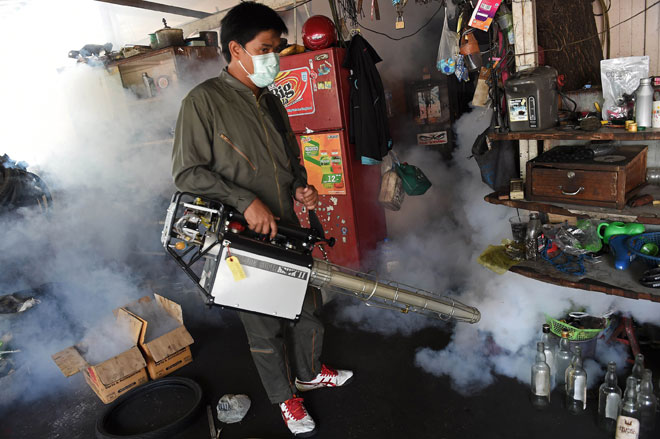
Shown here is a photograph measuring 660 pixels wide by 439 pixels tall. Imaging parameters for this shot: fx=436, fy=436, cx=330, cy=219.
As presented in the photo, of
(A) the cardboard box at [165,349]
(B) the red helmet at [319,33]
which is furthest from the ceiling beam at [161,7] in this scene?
(A) the cardboard box at [165,349]

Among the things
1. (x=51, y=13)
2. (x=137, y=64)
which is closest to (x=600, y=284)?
(x=137, y=64)

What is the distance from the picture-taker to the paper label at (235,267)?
2.00 m

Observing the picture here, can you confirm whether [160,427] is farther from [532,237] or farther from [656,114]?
[656,114]

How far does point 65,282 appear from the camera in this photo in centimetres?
442

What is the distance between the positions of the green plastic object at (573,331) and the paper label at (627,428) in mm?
588

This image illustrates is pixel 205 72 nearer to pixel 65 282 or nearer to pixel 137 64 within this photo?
pixel 137 64

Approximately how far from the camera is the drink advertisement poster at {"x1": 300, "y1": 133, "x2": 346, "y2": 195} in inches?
161

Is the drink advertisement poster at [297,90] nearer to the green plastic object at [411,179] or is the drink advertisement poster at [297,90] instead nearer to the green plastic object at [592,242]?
the green plastic object at [411,179]

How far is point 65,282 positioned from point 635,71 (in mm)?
5101

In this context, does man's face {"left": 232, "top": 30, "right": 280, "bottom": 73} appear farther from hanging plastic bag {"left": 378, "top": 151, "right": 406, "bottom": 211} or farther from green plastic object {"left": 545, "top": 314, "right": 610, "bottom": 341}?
green plastic object {"left": 545, "top": 314, "right": 610, "bottom": 341}

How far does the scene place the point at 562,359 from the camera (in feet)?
9.25

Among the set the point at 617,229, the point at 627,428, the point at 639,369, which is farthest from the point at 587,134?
the point at 627,428

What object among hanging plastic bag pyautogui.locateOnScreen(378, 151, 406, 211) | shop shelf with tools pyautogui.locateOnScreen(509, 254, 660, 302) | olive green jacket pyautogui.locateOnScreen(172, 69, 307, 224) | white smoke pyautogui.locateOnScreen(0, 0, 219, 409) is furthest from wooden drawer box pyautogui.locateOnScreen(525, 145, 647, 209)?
white smoke pyautogui.locateOnScreen(0, 0, 219, 409)

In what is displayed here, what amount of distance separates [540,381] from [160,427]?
243 cm
